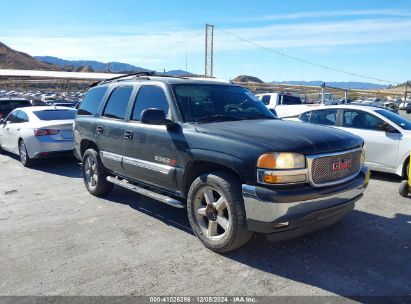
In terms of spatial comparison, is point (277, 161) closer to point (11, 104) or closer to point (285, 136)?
point (285, 136)

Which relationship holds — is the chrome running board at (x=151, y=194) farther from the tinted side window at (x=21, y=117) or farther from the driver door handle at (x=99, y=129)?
the tinted side window at (x=21, y=117)

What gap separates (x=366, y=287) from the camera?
3.50 m

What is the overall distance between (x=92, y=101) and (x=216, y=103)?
2640 mm

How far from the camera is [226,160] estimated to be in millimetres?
4004

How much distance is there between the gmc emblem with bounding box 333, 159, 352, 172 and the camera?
413 centimetres

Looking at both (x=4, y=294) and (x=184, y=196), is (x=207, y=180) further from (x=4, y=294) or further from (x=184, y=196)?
(x=4, y=294)

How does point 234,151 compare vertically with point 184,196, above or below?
above

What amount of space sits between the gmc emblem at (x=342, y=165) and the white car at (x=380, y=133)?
3807mm

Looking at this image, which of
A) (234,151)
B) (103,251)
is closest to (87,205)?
(103,251)

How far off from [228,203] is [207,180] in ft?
Result: 1.19

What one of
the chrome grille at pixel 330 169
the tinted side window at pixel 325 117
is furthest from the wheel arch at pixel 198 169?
the tinted side window at pixel 325 117

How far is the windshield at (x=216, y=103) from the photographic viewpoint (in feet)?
16.0

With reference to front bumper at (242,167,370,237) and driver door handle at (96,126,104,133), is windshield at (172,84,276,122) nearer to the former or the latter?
front bumper at (242,167,370,237)

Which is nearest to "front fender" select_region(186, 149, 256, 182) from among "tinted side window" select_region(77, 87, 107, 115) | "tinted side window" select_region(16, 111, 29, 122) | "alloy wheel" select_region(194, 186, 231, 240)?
"alloy wheel" select_region(194, 186, 231, 240)
